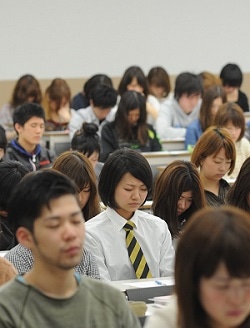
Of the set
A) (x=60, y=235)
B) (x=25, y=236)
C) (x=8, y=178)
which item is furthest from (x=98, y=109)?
(x=60, y=235)

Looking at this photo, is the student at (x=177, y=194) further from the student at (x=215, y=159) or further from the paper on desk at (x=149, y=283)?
the student at (x=215, y=159)

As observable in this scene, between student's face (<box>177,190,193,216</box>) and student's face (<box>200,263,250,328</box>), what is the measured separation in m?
2.26

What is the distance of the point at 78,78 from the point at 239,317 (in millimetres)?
9183

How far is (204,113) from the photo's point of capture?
7.86 meters

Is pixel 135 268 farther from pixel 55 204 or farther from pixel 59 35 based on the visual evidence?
pixel 59 35

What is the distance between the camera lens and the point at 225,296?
1.97 meters

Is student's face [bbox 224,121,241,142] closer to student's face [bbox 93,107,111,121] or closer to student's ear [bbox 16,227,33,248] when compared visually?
student's face [bbox 93,107,111,121]

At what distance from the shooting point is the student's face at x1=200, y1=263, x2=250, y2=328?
6.42 ft

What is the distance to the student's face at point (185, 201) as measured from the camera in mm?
4273

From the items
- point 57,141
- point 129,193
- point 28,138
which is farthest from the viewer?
point 57,141

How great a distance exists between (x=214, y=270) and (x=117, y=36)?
9436 mm

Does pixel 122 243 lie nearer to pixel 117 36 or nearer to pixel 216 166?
pixel 216 166

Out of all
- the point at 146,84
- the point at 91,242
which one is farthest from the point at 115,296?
the point at 146,84

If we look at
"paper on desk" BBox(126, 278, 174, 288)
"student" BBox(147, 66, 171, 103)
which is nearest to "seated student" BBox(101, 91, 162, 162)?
"student" BBox(147, 66, 171, 103)
